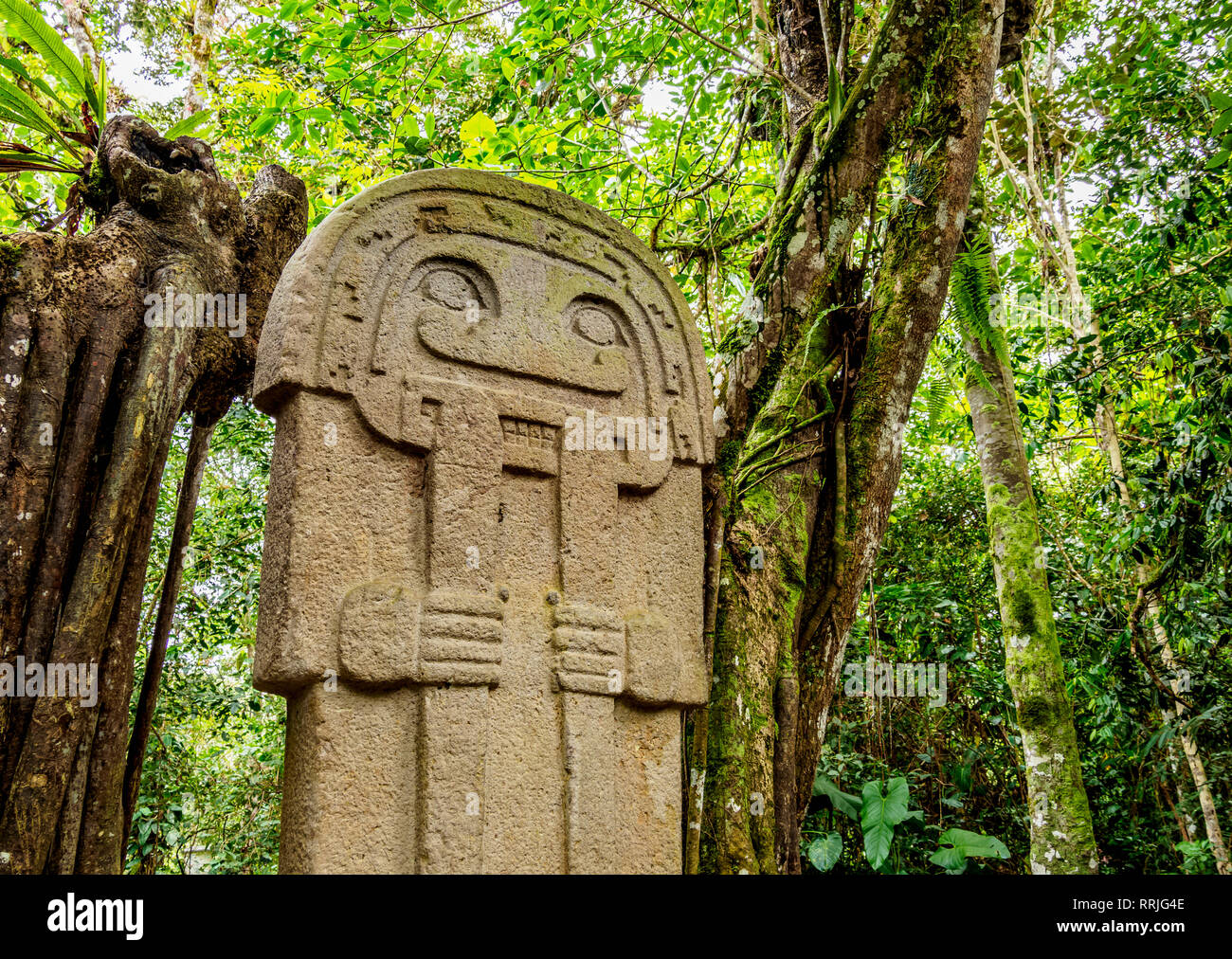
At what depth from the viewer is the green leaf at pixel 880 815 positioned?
13.4 ft

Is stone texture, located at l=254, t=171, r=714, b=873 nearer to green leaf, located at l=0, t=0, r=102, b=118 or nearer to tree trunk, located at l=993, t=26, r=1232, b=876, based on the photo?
green leaf, located at l=0, t=0, r=102, b=118

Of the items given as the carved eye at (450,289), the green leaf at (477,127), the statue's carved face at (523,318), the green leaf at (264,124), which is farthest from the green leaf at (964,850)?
the green leaf at (264,124)

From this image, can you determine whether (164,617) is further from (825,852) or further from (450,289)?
(825,852)

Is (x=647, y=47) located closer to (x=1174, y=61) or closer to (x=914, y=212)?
→ (x=914, y=212)

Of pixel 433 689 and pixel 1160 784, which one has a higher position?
pixel 433 689

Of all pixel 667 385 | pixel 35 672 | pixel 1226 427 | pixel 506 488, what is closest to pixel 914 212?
pixel 667 385

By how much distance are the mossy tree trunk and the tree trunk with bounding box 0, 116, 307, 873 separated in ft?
5.47

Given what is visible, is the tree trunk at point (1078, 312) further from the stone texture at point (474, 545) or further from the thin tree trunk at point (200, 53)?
the thin tree trunk at point (200, 53)

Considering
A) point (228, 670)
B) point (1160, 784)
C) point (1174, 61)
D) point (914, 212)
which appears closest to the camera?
point (914, 212)

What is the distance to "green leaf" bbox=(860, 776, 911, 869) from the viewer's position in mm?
4070

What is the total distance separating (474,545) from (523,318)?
0.72 meters

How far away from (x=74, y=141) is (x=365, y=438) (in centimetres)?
163

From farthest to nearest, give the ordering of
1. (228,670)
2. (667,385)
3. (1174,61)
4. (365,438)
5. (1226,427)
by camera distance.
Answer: (228,670), (1174,61), (1226,427), (667,385), (365,438)

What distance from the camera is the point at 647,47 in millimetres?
4828
